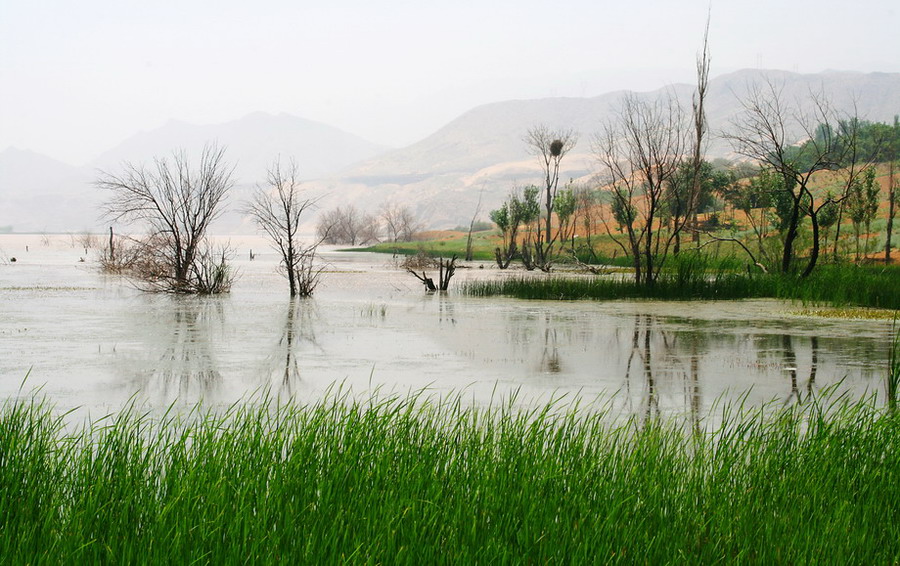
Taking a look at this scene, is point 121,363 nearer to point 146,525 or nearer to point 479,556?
point 146,525

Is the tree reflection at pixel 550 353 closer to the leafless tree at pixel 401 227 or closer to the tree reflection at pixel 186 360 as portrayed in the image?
the tree reflection at pixel 186 360

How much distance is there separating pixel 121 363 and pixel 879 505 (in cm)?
848

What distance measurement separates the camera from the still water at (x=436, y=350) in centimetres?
856

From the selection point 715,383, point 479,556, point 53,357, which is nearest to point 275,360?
point 53,357

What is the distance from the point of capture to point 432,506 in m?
3.98

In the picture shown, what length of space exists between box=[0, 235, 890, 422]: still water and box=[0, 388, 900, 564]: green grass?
4.93 feet

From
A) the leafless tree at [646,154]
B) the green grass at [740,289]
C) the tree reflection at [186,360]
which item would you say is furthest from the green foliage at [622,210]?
the tree reflection at [186,360]

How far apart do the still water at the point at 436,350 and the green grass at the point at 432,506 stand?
1502 millimetres

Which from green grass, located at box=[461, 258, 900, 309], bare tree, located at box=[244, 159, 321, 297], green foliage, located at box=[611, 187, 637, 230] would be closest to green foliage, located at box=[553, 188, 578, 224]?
green foliage, located at box=[611, 187, 637, 230]

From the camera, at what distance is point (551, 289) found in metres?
20.8

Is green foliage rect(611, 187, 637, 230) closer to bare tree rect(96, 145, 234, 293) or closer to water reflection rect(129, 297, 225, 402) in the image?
bare tree rect(96, 145, 234, 293)

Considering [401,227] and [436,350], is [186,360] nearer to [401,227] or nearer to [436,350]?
[436,350]

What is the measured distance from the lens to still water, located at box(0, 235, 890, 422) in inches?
337

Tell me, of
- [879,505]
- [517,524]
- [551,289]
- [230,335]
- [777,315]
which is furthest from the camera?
[551,289]
